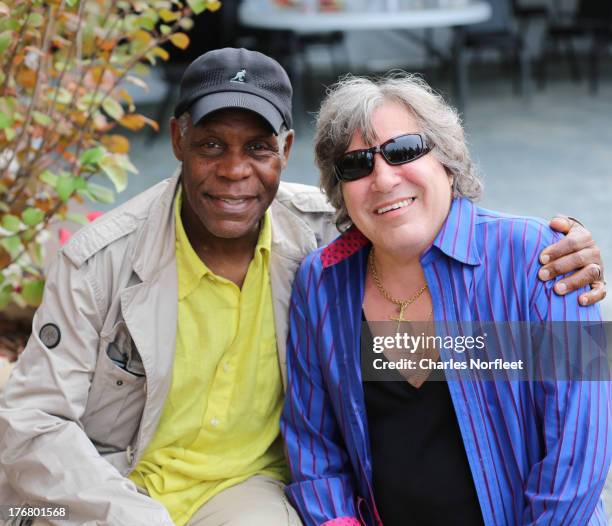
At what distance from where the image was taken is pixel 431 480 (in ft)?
7.79

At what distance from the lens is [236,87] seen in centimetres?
251

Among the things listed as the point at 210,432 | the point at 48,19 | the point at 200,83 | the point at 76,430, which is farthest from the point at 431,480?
the point at 48,19

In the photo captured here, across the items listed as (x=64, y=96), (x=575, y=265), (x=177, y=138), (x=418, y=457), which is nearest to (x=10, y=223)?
(x=64, y=96)

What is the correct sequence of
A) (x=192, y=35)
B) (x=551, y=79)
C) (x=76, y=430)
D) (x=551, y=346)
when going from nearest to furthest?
(x=551, y=346)
(x=76, y=430)
(x=192, y=35)
(x=551, y=79)

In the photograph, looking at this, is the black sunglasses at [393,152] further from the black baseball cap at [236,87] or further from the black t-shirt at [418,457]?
the black t-shirt at [418,457]

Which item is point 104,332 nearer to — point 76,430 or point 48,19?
point 76,430

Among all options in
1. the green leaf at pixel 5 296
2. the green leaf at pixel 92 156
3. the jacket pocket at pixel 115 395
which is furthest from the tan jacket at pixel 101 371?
the green leaf at pixel 5 296

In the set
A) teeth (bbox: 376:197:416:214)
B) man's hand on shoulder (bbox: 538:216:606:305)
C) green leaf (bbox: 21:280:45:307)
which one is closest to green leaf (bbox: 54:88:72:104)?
green leaf (bbox: 21:280:45:307)

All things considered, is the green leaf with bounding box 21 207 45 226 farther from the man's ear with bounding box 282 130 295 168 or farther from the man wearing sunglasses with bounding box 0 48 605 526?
the man's ear with bounding box 282 130 295 168

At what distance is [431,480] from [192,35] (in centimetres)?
712

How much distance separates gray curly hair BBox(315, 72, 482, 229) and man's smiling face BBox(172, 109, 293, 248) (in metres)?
0.16

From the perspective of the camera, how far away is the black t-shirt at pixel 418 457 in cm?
235

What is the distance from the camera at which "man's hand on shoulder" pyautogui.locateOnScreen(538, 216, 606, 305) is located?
227 centimetres

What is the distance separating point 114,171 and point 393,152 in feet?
4.33
